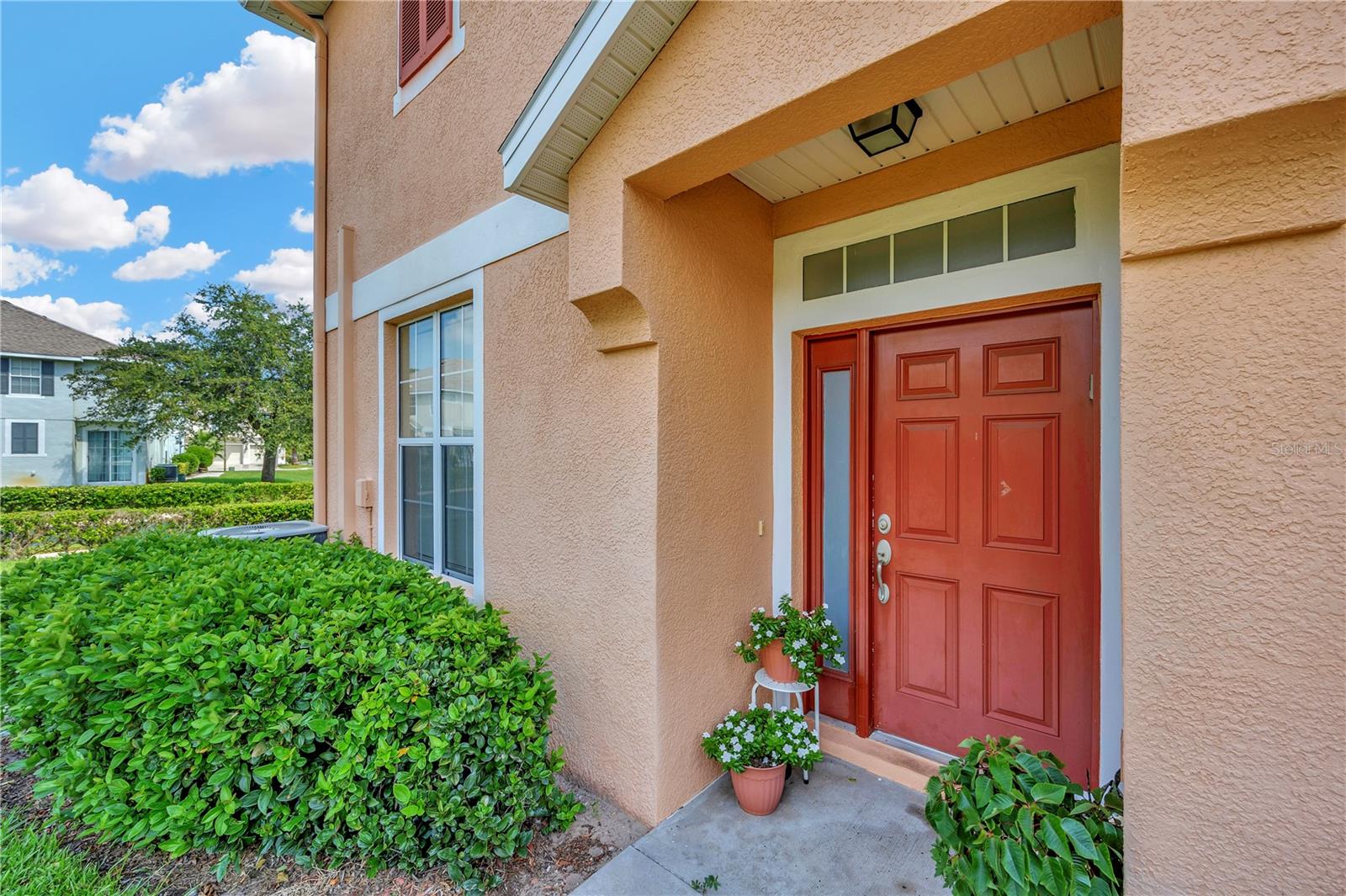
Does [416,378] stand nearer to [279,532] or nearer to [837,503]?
[279,532]

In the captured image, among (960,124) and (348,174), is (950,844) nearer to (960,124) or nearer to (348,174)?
(960,124)

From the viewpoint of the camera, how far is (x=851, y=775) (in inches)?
118

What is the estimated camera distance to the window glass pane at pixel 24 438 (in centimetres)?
1823

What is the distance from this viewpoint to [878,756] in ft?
9.93


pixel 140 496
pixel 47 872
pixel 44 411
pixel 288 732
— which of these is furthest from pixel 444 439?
pixel 44 411

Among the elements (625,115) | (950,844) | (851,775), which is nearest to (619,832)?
(851,775)

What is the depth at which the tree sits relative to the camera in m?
17.2

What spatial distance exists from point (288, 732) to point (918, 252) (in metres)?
3.71

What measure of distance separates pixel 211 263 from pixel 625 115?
78.4 ft

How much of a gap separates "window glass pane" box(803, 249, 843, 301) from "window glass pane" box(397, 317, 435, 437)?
296 centimetres

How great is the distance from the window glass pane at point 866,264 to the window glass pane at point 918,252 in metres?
0.05

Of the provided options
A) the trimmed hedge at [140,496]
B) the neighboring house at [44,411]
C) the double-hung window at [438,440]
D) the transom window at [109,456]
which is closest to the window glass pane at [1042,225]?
the double-hung window at [438,440]

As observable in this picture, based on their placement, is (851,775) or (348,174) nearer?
(851,775)

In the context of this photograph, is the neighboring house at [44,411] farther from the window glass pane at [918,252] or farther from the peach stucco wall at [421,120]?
the window glass pane at [918,252]
